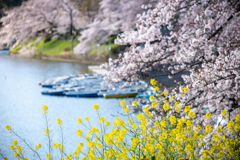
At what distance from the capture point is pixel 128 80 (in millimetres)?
5973

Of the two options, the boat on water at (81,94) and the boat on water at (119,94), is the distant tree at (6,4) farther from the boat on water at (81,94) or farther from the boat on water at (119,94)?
the boat on water at (119,94)

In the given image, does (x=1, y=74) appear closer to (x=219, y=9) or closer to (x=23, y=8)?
(x=23, y=8)

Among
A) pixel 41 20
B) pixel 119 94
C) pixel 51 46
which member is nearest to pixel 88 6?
pixel 41 20

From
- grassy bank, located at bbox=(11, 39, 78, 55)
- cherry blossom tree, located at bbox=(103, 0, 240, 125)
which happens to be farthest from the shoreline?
cherry blossom tree, located at bbox=(103, 0, 240, 125)

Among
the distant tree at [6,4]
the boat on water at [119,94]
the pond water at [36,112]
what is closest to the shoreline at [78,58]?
the pond water at [36,112]

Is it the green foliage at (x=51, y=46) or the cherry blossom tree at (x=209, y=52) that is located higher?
the green foliage at (x=51, y=46)

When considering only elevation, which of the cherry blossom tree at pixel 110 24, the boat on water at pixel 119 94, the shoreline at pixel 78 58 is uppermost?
the cherry blossom tree at pixel 110 24

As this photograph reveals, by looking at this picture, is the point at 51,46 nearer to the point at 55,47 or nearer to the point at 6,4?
the point at 55,47

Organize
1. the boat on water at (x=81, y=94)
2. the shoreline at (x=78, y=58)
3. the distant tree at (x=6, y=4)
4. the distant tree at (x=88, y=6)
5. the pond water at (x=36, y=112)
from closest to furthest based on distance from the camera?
1. the pond water at (x=36, y=112)
2. the boat on water at (x=81, y=94)
3. the shoreline at (x=78, y=58)
4. the distant tree at (x=88, y=6)
5. the distant tree at (x=6, y=4)

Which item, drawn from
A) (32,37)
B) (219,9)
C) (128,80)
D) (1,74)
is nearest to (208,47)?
(219,9)

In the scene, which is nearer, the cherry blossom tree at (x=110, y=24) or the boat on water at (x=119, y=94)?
the boat on water at (x=119, y=94)

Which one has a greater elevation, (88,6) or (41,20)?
(88,6)

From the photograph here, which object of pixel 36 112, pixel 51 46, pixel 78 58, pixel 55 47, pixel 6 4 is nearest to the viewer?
pixel 36 112

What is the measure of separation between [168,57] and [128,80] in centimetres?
104
